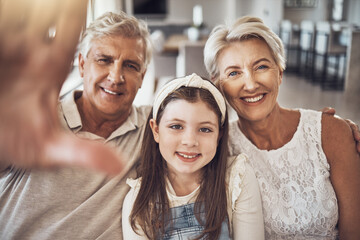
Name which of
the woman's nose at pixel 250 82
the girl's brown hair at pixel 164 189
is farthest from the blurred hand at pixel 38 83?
the woman's nose at pixel 250 82

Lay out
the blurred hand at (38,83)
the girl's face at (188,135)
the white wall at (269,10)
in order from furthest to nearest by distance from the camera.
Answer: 1. the white wall at (269,10)
2. the girl's face at (188,135)
3. the blurred hand at (38,83)

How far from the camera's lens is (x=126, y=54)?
1.51m

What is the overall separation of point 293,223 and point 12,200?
1.14 m

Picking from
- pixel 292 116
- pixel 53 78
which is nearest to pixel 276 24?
pixel 292 116

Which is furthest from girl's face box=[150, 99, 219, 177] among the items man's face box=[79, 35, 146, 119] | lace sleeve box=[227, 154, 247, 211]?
man's face box=[79, 35, 146, 119]

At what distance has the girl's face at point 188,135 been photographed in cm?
124

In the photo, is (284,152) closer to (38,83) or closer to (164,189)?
(164,189)

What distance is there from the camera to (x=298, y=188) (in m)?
1.39

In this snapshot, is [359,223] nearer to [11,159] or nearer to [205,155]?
[205,155]

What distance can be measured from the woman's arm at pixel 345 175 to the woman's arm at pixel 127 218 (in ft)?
2.75

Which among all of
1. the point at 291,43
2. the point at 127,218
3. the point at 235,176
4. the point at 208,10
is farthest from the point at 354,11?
the point at 127,218

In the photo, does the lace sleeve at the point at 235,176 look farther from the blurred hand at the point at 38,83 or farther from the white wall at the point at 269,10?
the white wall at the point at 269,10

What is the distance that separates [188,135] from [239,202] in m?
0.35

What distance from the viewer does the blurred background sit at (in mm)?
4345
